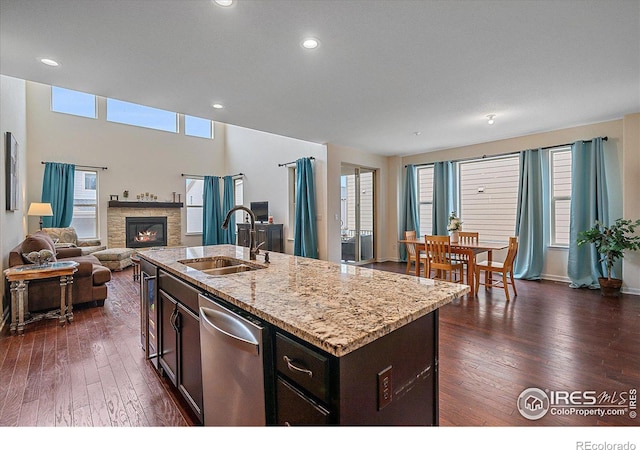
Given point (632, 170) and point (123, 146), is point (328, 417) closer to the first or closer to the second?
point (632, 170)

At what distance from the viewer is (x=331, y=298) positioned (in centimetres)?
126

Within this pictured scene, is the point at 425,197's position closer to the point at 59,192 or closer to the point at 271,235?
the point at 271,235

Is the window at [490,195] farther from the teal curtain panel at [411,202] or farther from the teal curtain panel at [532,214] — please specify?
the teal curtain panel at [411,202]

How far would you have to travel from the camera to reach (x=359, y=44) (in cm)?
244

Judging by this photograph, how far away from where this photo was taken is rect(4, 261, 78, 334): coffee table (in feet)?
9.84

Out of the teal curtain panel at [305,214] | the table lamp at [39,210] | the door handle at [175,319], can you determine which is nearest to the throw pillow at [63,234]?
the table lamp at [39,210]

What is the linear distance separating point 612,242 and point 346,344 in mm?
4936

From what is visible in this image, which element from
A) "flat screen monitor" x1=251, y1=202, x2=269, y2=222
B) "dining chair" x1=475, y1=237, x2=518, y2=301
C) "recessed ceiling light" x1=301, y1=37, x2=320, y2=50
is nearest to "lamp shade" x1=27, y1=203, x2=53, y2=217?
"flat screen monitor" x1=251, y1=202, x2=269, y2=222

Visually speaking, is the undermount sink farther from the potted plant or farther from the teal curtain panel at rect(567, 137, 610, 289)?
the teal curtain panel at rect(567, 137, 610, 289)

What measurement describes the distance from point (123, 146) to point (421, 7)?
300 inches

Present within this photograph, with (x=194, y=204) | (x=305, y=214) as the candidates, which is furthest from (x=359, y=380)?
(x=194, y=204)

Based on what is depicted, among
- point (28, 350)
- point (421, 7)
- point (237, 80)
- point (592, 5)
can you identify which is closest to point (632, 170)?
point (592, 5)

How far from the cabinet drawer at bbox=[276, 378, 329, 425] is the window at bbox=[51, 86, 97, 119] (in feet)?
27.5

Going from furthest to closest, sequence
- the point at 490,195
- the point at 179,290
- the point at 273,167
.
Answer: the point at 273,167
the point at 490,195
the point at 179,290
